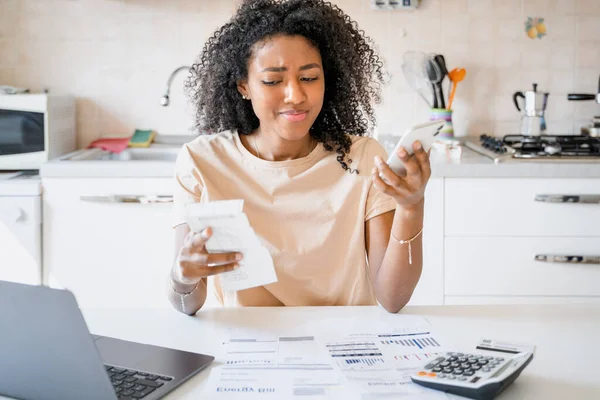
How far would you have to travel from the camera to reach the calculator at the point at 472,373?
1.04 metres

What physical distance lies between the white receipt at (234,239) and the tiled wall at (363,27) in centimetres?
202

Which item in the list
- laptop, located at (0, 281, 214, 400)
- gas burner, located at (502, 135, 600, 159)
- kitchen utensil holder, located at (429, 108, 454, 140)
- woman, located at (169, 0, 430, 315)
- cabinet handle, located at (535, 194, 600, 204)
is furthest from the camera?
kitchen utensil holder, located at (429, 108, 454, 140)

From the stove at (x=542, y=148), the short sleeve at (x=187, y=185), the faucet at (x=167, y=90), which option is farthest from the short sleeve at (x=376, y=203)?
the faucet at (x=167, y=90)

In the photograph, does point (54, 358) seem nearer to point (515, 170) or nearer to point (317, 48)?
point (317, 48)

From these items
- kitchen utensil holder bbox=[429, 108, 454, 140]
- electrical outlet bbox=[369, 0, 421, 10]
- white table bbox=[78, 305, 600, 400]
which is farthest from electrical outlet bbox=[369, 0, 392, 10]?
white table bbox=[78, 305, 600, 400]

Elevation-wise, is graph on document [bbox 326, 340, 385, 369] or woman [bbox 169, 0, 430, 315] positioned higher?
woman [bbox 169, 0, 430, 315]

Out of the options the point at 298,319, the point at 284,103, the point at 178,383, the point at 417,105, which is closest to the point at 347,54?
the point at 284,103

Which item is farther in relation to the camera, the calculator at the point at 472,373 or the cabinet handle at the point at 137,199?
the cabinet handle at the point at 137,199

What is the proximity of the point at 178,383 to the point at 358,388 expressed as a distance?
0.26 meters

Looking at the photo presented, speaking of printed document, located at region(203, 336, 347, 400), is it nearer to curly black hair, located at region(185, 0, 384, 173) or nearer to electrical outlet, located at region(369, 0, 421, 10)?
curly black hair, located at region(185, 0, 384, 173)

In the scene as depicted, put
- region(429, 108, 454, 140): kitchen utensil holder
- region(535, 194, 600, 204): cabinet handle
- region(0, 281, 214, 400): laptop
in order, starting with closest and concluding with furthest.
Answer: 1. region(0, 281, 214, 400): laptop
2. region(535, 194, 600, 204): cabinet handle
3. region(429, 108, 454, 140): kitchen utensil holder

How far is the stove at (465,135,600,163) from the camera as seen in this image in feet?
8.82

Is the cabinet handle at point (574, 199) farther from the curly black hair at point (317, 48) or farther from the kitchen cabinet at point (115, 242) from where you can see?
the curly black hair at point (317, 48)

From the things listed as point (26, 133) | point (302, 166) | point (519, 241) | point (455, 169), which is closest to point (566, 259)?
point (519, 241)
